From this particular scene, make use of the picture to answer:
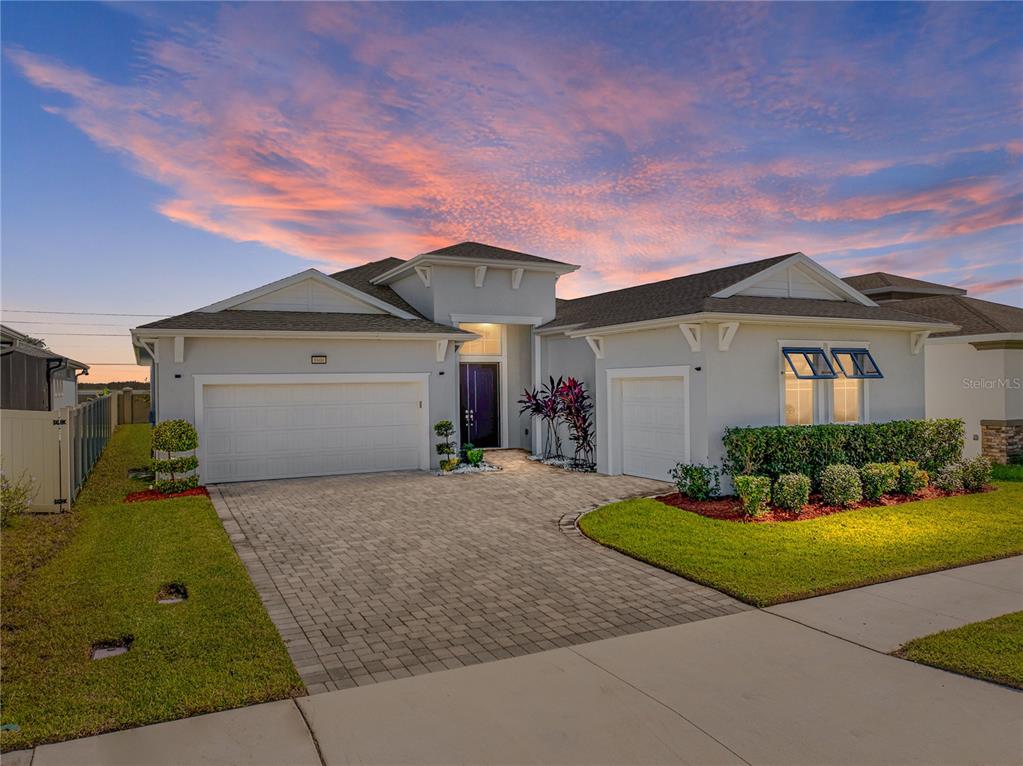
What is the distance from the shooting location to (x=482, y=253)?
17.8 meters

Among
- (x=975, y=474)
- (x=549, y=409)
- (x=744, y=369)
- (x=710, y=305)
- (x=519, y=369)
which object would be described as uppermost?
(x=710, y=305)

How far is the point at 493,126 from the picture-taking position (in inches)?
561

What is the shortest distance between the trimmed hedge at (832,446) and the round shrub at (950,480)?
1.56 ft

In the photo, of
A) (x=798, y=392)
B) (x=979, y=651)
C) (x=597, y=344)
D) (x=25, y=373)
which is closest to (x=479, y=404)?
(x=597, y=344)

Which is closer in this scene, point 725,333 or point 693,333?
point 725,333

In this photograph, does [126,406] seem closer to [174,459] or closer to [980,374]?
[174,459]

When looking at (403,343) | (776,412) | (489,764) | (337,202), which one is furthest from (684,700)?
(337,202)

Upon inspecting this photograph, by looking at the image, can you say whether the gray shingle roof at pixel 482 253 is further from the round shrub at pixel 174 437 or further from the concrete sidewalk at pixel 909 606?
the concrete sidewalk at pixel 909 606

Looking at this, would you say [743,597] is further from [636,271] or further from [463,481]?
[636,271]

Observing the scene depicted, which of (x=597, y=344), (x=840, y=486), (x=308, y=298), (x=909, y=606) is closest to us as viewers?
(x=909, y=606)

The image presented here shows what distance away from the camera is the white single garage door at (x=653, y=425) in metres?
13.1

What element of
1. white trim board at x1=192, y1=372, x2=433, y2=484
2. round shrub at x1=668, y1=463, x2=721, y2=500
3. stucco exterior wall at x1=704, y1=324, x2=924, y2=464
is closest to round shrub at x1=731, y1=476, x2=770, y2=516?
round shrub at x1=668, y1=463, x2=721, y2=500

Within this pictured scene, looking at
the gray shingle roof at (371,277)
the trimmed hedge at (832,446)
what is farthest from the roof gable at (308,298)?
the trimmed hedge at (832,446)

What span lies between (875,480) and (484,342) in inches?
435
